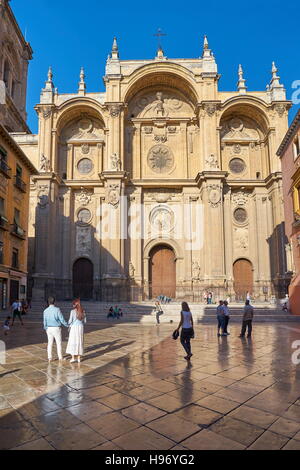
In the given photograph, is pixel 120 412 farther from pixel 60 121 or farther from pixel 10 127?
pixel 10 127

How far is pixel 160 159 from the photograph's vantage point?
1156 inches

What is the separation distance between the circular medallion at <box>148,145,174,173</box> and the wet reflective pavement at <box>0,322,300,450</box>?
74.4 ft

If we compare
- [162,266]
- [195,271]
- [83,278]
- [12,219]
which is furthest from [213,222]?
[12,219]

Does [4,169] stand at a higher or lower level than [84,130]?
lower

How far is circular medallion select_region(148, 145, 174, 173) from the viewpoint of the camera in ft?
95.9

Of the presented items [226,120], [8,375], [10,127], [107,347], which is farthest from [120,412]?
[10,127]

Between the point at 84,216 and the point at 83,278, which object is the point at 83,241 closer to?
the point at 84,216

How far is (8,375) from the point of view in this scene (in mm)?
6113

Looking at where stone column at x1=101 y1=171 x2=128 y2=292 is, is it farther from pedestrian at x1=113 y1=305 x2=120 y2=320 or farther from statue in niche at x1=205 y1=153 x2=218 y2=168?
statue in niche at x1=205 y1=153 x2=218 y2=168

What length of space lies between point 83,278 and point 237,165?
56.7 ft

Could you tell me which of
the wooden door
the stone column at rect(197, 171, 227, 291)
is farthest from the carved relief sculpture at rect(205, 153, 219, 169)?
the wooden door

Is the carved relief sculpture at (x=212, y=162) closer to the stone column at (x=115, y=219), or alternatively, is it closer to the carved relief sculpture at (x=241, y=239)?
the carved relief sculpture at (x=241, y=239)

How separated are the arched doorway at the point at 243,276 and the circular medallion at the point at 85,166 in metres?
15.7

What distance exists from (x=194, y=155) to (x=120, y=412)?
26981mm
